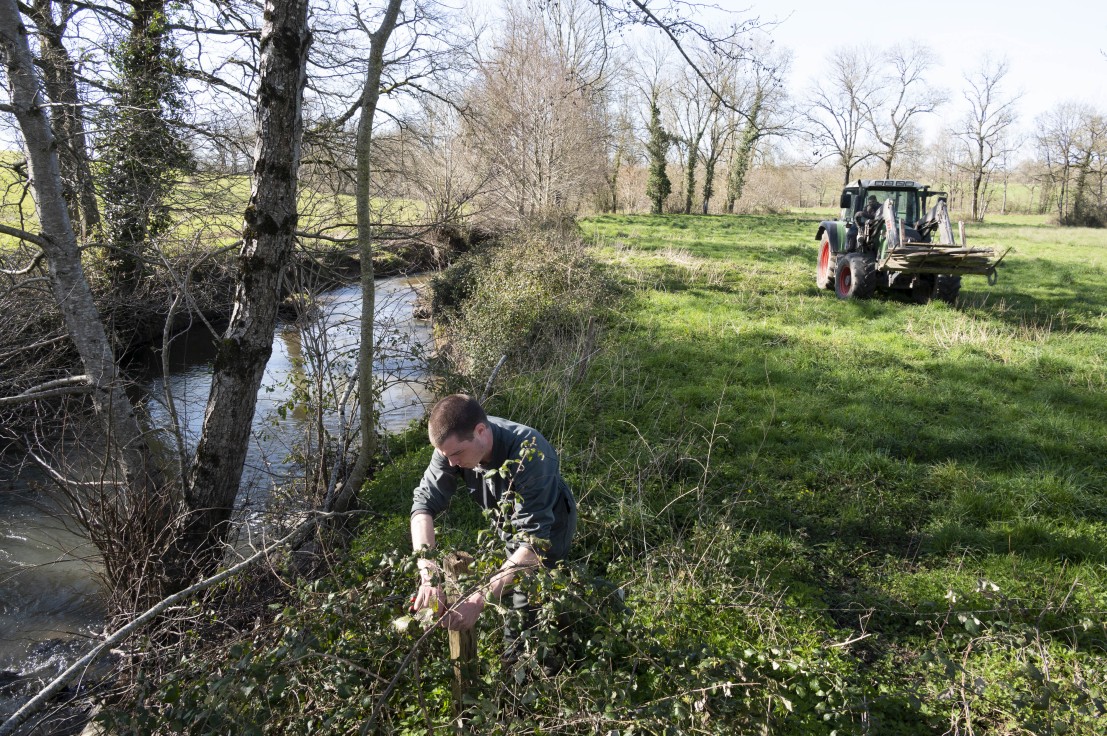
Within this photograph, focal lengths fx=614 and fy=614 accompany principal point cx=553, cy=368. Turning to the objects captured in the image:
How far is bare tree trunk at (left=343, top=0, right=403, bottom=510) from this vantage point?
4.30 meters

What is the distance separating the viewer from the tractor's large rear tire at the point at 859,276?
33.9ft

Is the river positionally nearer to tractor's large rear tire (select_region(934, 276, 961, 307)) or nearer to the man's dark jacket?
the man's dark jacket

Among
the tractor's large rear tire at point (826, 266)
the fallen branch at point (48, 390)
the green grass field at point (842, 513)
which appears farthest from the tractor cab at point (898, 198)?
the fallen branch at point (48, 390)

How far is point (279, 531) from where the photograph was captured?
4555mm

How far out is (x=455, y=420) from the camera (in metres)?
2.71

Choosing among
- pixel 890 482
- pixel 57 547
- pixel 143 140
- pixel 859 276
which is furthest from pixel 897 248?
pixel 57 547

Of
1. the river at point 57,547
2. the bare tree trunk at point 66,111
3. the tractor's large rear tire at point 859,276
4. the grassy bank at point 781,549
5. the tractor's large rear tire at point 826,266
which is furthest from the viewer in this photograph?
the tractor's large rear tire at point 826,266

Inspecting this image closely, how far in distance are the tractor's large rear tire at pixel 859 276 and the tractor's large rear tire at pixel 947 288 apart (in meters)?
0.94

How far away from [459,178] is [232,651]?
44.9 ft

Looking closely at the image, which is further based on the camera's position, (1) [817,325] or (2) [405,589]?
(1) [817,325]

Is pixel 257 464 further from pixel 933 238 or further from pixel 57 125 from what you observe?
pixel 933 238

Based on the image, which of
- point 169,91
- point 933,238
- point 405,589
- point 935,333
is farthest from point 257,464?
point 933,238

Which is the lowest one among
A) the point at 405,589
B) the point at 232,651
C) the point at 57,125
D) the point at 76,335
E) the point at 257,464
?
the point at 257,464

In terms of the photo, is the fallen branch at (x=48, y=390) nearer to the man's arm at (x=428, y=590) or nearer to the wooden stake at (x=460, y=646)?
the man's arm at (x=428, y=590)
